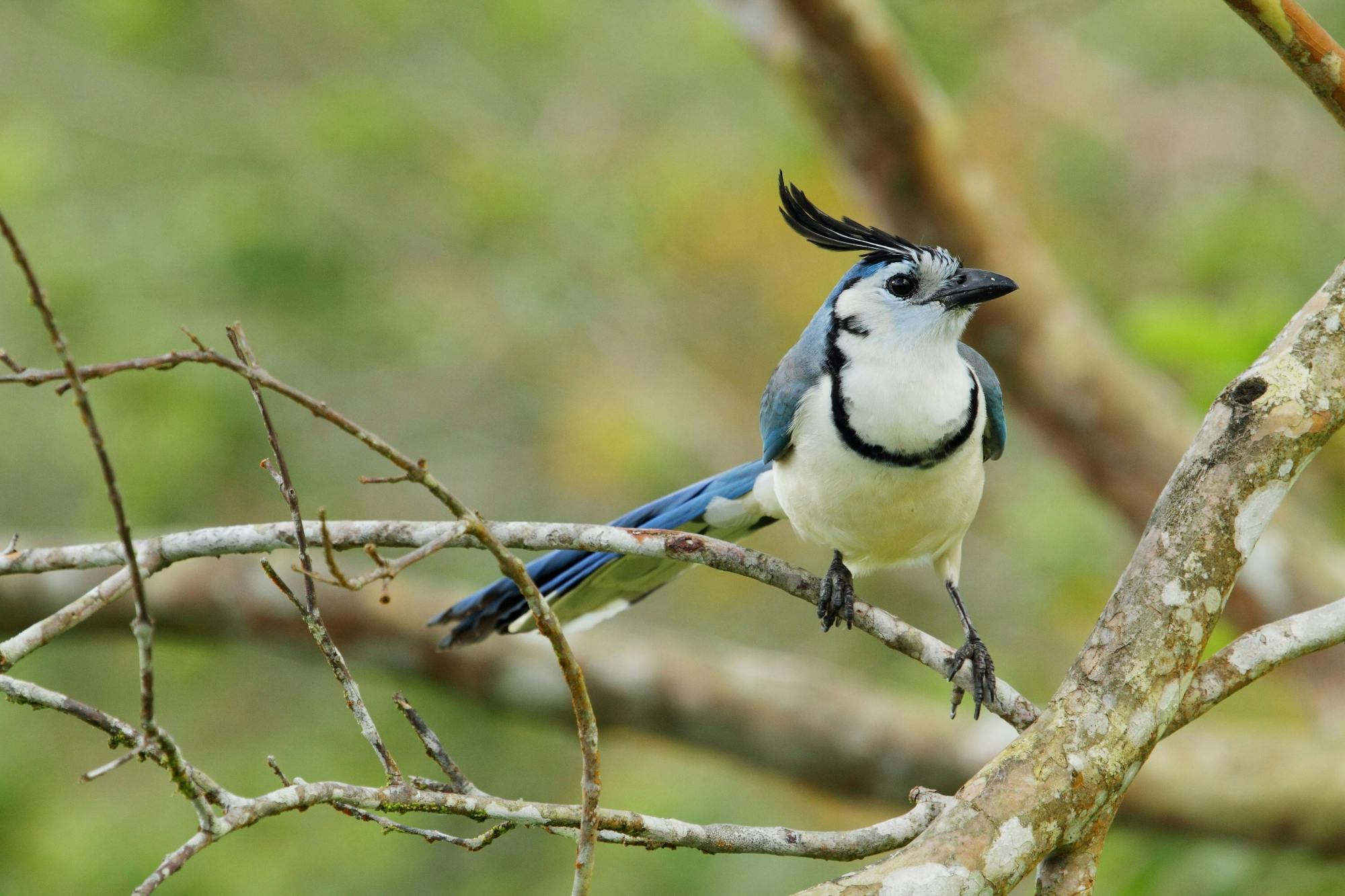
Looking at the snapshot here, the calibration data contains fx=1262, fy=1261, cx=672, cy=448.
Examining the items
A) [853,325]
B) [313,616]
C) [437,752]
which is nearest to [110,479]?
[313,616]

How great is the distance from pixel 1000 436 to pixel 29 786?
3.83m

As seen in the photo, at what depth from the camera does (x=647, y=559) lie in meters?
3.00

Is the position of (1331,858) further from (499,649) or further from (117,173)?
(117,173)

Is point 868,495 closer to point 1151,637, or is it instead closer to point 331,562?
point 1151,637

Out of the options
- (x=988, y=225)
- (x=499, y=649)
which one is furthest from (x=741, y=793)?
(x=988, y=225)

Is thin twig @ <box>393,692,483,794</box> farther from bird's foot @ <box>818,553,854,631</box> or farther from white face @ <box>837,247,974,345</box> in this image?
white face @ <box>837,247,974,345</box>

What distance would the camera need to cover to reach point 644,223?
7.10 m

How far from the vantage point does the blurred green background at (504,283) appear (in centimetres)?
564

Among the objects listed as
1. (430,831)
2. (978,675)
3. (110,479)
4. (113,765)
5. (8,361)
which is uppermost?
(8,361)

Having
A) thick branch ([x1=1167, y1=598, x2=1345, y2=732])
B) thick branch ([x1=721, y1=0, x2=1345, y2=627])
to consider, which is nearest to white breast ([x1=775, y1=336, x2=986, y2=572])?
thick branch ([x1=1167, y1=598, x2=1345, y2=732])

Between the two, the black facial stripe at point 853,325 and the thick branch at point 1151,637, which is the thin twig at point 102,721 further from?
the black facial stripe at point 853,325

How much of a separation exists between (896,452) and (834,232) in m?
0.56

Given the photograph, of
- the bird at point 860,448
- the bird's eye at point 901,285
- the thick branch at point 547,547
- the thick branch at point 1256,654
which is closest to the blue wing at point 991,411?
the bird at point 860,448

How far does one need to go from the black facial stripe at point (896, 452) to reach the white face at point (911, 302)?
13cm
